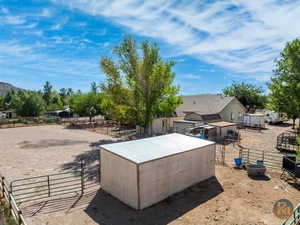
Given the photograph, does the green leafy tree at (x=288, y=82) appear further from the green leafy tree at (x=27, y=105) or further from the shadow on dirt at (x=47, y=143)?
the green leafy tree at (x=27, y=105)

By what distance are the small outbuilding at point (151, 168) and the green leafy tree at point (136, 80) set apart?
413 inches

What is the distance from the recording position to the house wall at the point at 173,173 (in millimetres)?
7668

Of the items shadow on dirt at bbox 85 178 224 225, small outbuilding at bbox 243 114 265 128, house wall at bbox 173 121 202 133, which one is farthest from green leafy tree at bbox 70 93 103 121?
shadow on dirt at bbox 85 178 224 225

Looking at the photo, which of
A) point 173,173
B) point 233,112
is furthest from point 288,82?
point 173,173

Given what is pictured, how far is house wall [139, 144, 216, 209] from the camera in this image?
7668 millimetres

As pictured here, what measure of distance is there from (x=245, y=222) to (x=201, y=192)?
2509mm

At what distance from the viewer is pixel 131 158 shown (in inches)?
306

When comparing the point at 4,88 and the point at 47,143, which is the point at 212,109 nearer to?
the point at 47,143

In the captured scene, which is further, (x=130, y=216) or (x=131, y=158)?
(x=131, y=158)

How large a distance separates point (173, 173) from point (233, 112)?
87.7 ft

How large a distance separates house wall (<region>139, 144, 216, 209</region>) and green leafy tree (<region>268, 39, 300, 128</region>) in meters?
13.1

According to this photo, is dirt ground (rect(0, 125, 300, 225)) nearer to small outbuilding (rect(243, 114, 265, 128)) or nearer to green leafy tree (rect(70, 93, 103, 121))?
small outbuilding (rect(243, 114, 265, 128))

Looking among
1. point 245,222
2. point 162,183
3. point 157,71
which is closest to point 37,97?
point 157,71

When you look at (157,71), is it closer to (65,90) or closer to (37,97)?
(37,97)
